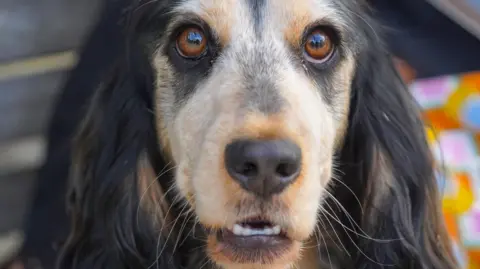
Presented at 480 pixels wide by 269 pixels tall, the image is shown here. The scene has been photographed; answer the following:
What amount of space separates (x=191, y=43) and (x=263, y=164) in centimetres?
33

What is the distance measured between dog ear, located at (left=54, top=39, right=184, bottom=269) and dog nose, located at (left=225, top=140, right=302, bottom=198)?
1.22 ft

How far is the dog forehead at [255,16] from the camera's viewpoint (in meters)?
1.34

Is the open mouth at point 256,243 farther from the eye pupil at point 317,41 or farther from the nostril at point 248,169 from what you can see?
the eye pupil at point 317,41

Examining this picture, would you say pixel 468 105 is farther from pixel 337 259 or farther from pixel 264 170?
pixel 264 170

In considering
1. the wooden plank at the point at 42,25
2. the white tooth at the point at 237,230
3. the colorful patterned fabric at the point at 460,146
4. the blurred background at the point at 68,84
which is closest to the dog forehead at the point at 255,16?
the white tooth at the point at 237,230

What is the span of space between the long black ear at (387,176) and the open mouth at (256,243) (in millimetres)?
306

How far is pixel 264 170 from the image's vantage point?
1.17 meters

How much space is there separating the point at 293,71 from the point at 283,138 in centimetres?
20

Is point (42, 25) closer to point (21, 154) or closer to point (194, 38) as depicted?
point (21, 154)

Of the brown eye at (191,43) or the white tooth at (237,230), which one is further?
the brown eye at (191,43)

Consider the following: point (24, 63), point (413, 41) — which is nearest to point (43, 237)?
point (24, 63)

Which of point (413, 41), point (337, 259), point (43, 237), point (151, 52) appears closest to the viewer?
point (151, 52)

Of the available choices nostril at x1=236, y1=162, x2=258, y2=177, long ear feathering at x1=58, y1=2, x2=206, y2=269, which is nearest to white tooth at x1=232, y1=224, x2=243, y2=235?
nostril at x1=236, y1=162, x2=258, y2=177

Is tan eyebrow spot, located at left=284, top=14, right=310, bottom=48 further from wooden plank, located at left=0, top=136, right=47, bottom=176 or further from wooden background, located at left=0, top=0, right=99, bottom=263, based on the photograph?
wooden plank, located at left=0, top=136, right=47, bottom=176
